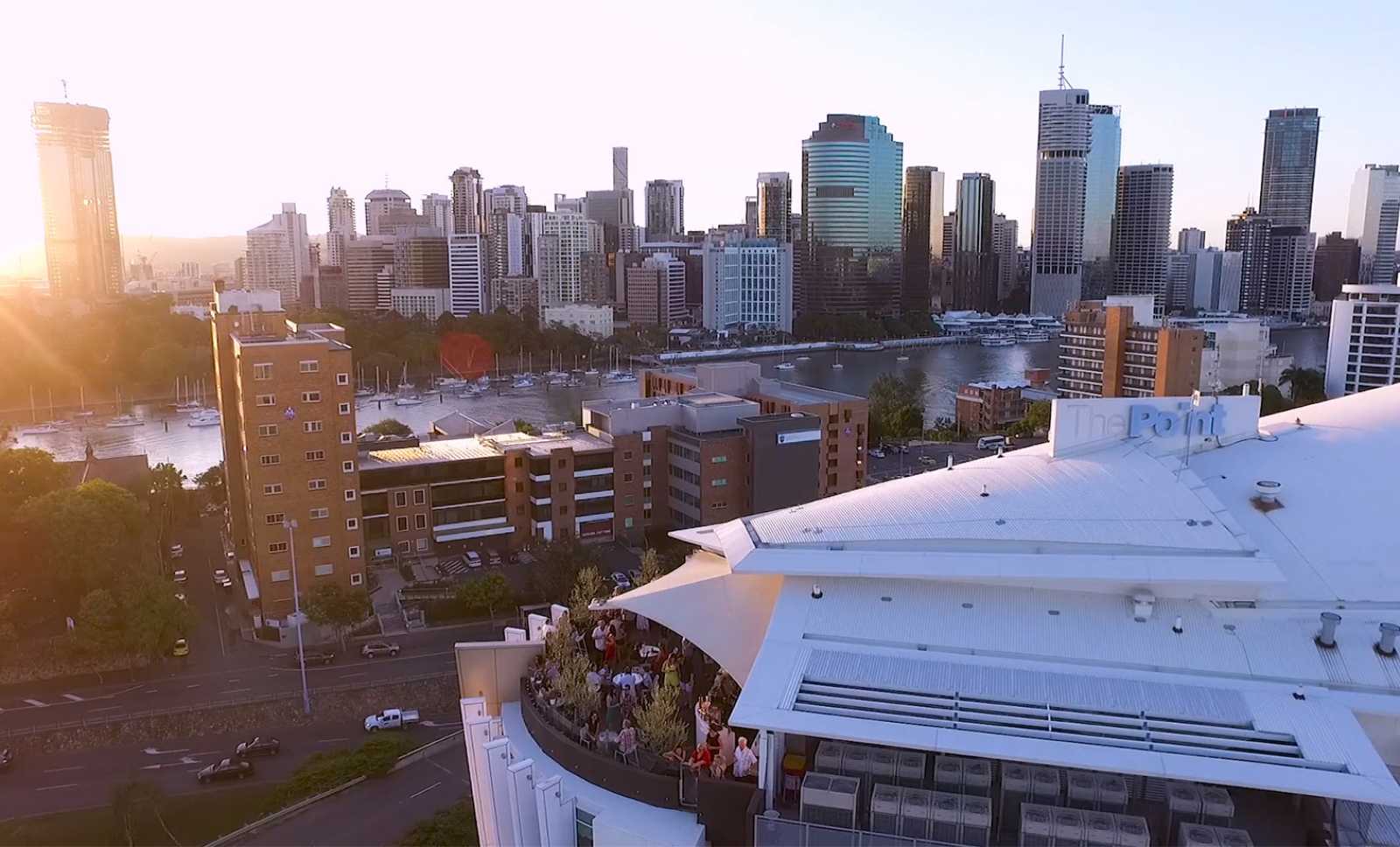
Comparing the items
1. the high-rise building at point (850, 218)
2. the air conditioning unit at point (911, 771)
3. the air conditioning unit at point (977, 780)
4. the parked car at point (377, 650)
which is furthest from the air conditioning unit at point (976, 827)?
the high-rise building at point (850, 218)

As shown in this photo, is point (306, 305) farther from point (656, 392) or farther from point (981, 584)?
point (981, 584)

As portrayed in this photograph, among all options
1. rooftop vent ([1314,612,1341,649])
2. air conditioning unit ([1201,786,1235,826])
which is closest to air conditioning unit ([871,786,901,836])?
air conditioning unit ([1201,786,1235,826])

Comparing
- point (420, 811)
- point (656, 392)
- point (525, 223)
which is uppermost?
point (525, 223)

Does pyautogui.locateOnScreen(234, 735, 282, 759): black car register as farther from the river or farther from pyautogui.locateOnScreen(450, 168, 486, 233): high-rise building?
pyautogui.locateOnScreen(450, 168, 486, 233): high-rise building

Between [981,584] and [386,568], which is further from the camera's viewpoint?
[386,568]

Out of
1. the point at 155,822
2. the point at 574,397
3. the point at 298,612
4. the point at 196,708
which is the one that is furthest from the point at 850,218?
the point at 155,822

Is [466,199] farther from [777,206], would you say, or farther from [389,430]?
[389,430]

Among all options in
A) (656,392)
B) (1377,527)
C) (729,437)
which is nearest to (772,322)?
(656,392)
